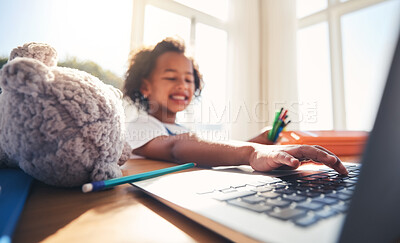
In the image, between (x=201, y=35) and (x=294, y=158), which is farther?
(x=201, y=35)

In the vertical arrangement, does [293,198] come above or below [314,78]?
below

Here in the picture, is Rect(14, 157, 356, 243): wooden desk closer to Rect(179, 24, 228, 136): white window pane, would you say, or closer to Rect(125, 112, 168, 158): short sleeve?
Rect(125, 112, 168, 158): short sleeve

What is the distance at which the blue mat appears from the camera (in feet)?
0.42

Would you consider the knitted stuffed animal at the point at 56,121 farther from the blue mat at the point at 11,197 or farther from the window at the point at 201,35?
the window at the point at 201,35

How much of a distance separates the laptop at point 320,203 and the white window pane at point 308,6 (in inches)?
85.3

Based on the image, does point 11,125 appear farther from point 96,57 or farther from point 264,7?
point 264,7

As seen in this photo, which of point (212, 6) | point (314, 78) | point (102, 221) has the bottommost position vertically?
point (102, 221)

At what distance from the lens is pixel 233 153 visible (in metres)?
0.41

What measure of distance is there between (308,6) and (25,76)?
2312 millimetres

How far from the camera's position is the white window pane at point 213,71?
1.82 m

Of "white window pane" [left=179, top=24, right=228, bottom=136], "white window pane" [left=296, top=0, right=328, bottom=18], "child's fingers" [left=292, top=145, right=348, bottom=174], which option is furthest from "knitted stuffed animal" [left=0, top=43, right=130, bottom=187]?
"white window pane" [left=296, top=0, right=328, bottom=18]

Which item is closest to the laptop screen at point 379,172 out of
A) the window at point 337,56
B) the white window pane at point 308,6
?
the window at point 337,56

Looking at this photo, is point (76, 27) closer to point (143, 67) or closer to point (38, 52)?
point (143, 67)

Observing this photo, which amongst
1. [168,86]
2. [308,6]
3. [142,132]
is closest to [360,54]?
[308,6]
